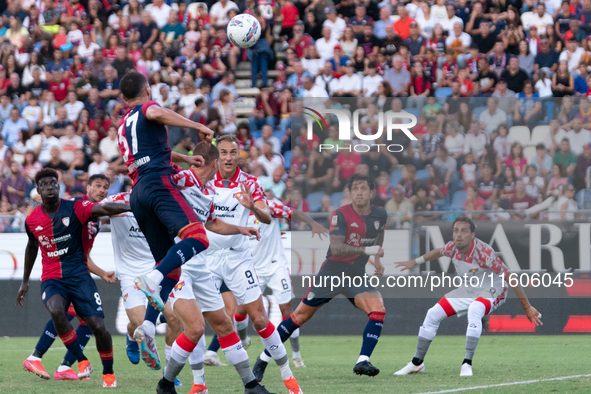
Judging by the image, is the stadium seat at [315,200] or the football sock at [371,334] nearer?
the football sock at [371,334]

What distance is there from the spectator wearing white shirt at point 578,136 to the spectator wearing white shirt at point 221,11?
8.68 metres

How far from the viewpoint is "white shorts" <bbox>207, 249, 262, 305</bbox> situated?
7.90m

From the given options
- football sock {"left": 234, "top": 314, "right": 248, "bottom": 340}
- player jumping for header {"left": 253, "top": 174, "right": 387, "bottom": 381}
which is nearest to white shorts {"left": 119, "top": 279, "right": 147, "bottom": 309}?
football sock {"left": 234, "top": 314, "right": 248, "bottom": 340}

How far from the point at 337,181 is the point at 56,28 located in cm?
997

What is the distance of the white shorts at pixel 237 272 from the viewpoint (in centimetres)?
790

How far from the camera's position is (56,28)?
21156 mm

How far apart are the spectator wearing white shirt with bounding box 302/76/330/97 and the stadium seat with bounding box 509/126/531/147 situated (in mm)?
4074

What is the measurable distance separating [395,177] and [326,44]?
15.5 feet

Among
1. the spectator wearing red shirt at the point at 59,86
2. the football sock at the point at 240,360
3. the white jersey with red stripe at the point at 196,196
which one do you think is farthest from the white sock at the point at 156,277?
the spectator wearing red shirt at the point at 59,86

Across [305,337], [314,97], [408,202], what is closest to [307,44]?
[314,97]

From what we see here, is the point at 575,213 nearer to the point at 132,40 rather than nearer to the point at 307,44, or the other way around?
the point at 307,44

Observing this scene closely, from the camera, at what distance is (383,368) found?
962 cm

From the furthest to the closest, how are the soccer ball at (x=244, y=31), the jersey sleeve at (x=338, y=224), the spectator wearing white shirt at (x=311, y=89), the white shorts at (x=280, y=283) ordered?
1. the spectator wearing white shirt at (x=311, y=89)
2. the soccer ball at (x=244, y=31)
3. the white shorts at (x=280, y=283)
4. the jersey sleeve at (x=338, y=224)

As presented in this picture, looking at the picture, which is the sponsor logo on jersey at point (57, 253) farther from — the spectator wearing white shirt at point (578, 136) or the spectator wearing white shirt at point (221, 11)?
the spectator wearing white shirt at point (221, 11)
